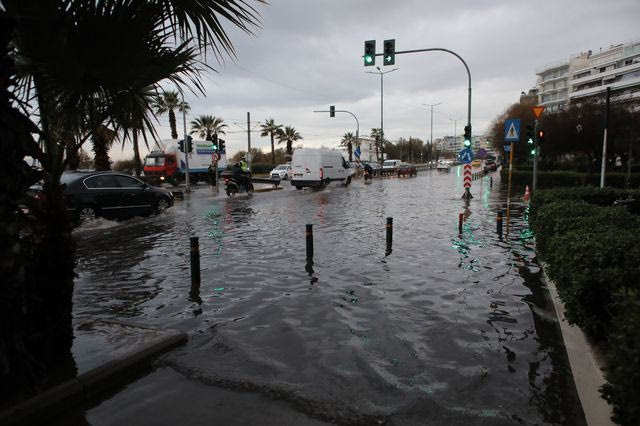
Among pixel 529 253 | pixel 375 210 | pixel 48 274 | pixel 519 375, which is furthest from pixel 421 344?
pixel 375 210

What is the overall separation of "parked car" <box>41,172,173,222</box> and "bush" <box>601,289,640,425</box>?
12.7 m

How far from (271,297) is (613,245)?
418 cm

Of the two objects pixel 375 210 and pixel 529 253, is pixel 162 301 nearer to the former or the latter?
pixel 529 253

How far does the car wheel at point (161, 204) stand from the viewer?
16436mm

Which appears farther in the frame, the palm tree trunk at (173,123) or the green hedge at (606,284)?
the palm tree trunk at (173,123)

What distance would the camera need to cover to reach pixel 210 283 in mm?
7379

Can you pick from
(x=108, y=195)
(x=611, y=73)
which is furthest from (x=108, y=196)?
(x=611, y=73)

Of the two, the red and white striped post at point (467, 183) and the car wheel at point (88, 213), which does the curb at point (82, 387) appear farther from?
the red and white striped post at point (467, 183)

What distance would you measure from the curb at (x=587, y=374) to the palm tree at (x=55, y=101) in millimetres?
3749

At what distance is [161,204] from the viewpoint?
16.7 metres

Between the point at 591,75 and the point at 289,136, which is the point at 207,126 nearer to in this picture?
the point at 289,136

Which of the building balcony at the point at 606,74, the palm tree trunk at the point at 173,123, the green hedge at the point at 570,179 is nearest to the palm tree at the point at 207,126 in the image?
the palm tree trunk at the point at 173,123

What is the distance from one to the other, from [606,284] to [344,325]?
9.06ft

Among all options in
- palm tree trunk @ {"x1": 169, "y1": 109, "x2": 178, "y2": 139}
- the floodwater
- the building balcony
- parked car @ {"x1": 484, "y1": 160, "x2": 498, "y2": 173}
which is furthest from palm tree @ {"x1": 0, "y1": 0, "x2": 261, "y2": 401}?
the building balcony
